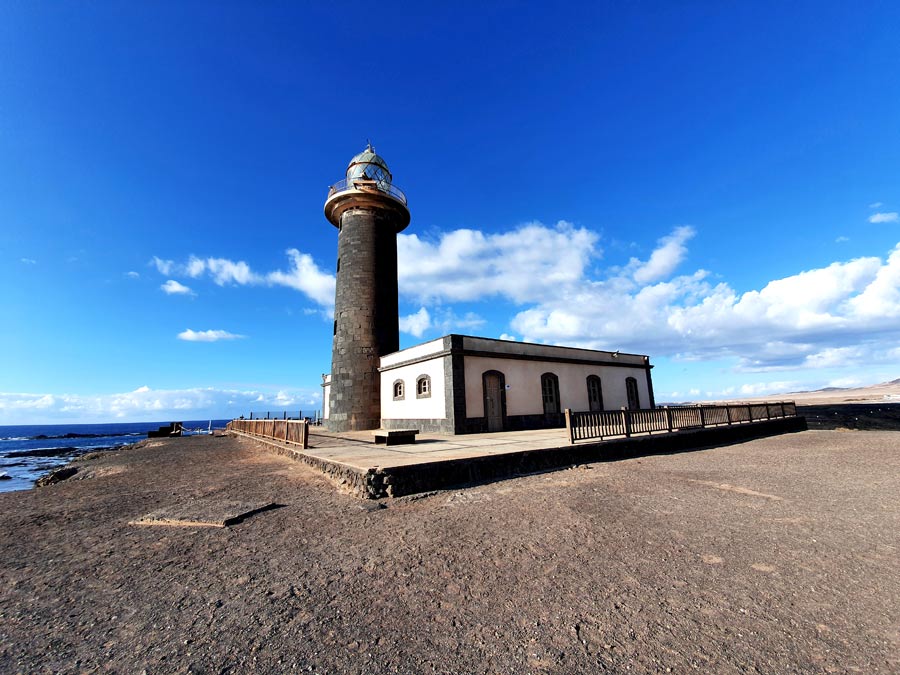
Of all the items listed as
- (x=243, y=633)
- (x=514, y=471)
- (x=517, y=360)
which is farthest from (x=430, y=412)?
(x=243, y=633)

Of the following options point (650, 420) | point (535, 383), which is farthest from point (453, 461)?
point (535, 383)

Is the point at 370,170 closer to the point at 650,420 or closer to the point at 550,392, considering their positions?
the point at 550,392

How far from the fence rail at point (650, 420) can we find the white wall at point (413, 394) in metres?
5.44

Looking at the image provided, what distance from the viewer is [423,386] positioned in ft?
51.9

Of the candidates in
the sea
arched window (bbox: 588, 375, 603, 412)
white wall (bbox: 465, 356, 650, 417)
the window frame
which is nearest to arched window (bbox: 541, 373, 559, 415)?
white wall (bbox: 465, 356, 650, 417)

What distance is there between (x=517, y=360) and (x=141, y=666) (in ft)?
48.2

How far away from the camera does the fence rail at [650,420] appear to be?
10312 mm

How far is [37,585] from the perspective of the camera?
12.1 ft

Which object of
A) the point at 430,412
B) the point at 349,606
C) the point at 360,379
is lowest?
the point at 349,606

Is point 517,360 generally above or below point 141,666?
above

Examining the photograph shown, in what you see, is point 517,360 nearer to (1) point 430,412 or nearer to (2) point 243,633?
(1) point 430,412

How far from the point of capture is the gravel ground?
2.52 m

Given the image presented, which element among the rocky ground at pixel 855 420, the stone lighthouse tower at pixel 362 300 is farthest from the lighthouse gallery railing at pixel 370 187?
the rocky ground at pixel 855 420

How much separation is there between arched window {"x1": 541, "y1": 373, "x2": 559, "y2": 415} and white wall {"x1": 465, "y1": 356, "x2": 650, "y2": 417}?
0.19m
